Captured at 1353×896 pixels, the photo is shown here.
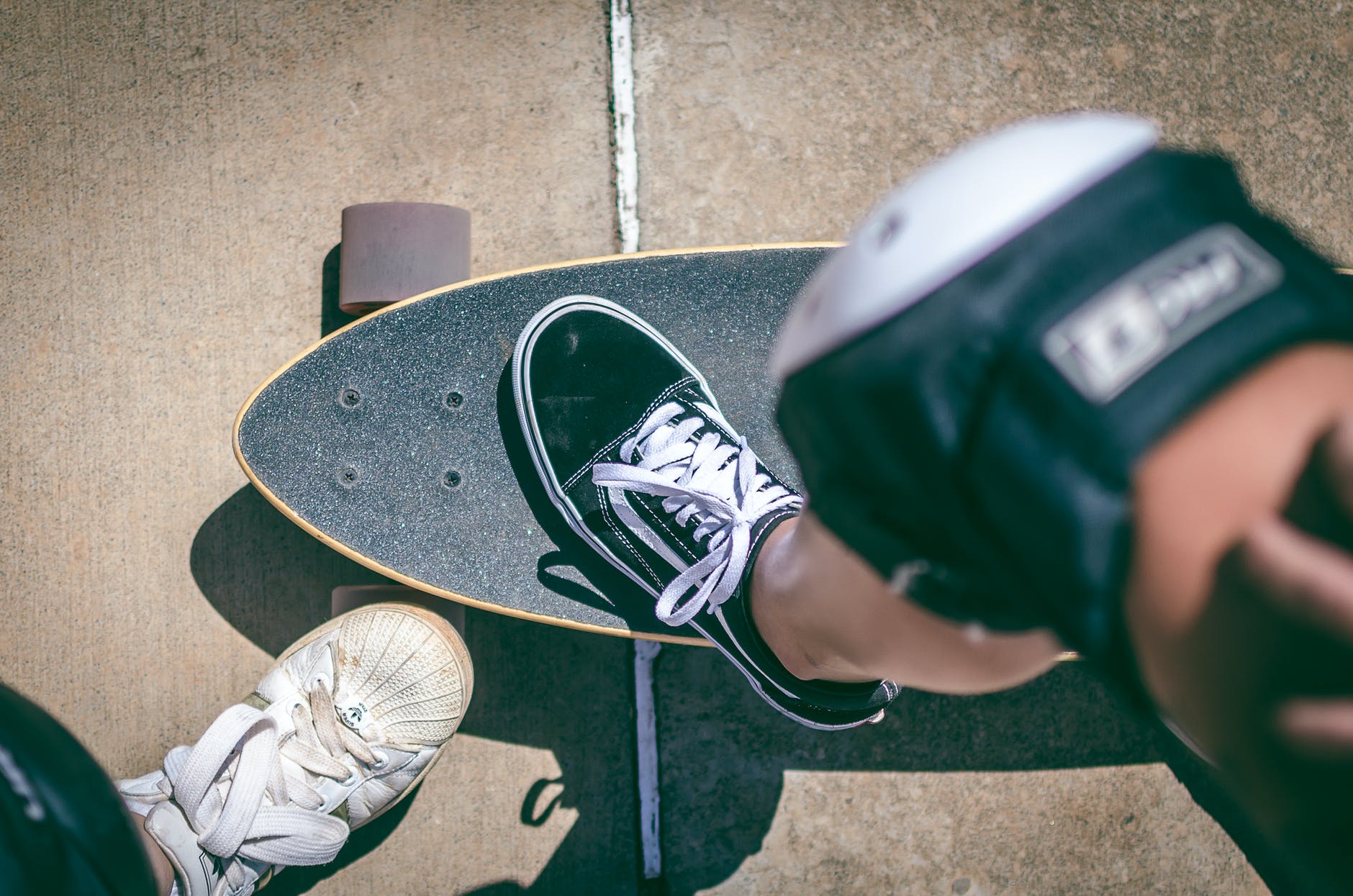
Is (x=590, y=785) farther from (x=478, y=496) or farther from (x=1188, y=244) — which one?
(x=1188, y=244)

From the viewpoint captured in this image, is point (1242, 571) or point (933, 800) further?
point (933, 800)

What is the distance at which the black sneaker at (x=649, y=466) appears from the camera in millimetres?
1100

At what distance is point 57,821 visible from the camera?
61cm

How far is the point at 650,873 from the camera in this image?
4.39 ft

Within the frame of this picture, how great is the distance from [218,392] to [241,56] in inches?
26.0

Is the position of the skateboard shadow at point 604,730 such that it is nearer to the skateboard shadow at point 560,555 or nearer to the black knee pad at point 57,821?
the skateboard shadow at point 560,555

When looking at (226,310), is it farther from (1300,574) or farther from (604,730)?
(1300,574)

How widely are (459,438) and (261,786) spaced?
63 centimetres

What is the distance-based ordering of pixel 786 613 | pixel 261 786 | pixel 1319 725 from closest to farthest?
pixel 1319 725 → pixel 786 613 → pixel 261 786

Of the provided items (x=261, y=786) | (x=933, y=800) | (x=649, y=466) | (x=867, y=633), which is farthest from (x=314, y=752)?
(x=933, y=800)

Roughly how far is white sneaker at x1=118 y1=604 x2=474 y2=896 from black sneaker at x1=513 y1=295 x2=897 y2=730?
36 centimetres

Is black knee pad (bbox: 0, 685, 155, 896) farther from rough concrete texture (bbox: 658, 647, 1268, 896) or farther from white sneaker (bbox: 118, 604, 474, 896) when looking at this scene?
rough concrete texture (bbox: 658, 647, 1268, 896)

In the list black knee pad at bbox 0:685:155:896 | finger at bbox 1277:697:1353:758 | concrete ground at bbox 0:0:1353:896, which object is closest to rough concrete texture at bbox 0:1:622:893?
concrete ground at bbox 0:0:1353:896

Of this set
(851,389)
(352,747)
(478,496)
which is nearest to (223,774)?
(352,747)
